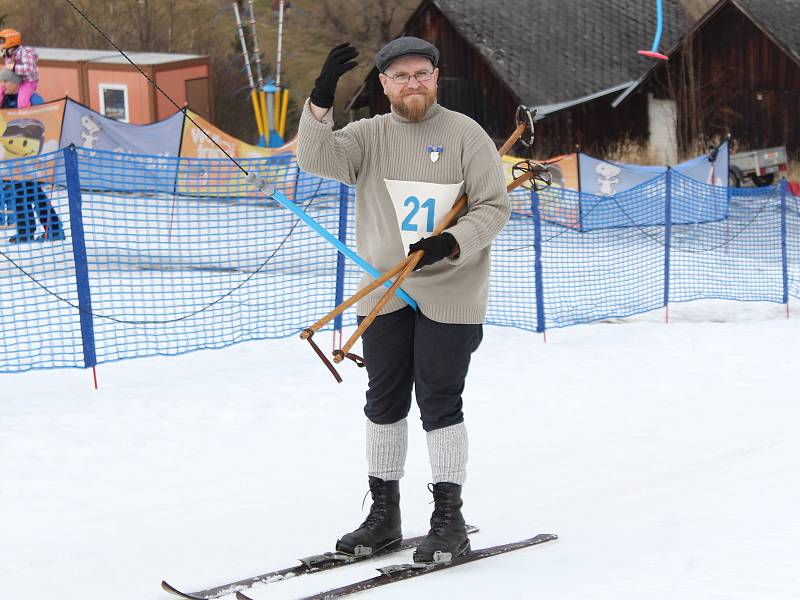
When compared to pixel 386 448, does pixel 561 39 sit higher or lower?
higher

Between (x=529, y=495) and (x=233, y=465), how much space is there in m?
1.49

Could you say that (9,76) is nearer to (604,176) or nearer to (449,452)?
(604,176)

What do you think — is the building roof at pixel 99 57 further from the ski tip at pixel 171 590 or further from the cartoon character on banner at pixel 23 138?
the ski tip at pixel 171 590

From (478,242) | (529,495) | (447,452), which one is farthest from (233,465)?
(478,242)

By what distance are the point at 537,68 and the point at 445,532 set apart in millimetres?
26736

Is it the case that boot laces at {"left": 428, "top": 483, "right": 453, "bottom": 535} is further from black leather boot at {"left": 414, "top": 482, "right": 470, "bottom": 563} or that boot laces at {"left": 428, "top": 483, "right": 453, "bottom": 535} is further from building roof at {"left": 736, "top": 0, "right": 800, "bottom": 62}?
building roof at {"left": 736, "top": 0, "right": 800, "bottom": 62}

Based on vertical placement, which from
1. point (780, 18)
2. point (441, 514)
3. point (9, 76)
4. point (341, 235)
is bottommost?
point (441, 514)

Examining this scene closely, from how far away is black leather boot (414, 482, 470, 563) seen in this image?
3869 millimetres

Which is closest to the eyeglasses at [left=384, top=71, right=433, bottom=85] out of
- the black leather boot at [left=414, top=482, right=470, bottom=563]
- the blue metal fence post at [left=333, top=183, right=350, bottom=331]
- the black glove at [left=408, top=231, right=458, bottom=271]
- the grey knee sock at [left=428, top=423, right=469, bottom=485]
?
the black glove at [left=408, top=231, right=458, bottom=271]

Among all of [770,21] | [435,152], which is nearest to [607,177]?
[435,152]

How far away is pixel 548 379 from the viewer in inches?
311

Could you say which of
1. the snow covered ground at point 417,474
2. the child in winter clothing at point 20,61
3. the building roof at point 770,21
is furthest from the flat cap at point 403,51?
the building roof at point 770,21

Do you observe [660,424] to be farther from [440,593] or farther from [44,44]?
[44,44]

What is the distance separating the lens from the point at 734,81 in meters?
29.1
